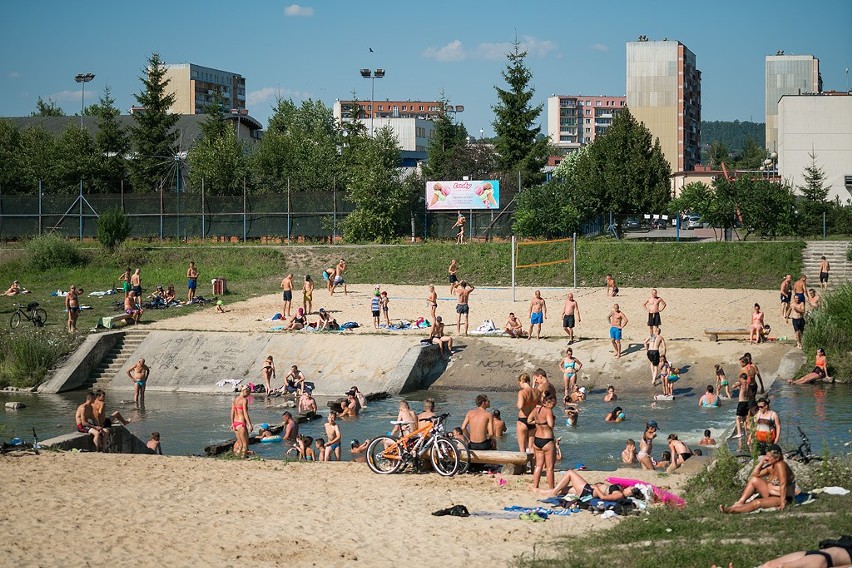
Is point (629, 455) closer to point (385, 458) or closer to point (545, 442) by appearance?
point (545, 442)

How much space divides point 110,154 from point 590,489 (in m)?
55.3

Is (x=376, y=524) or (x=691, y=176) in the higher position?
(x=691, y=176)

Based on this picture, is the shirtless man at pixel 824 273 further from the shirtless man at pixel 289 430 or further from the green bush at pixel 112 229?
the green bush at pixel 112 229

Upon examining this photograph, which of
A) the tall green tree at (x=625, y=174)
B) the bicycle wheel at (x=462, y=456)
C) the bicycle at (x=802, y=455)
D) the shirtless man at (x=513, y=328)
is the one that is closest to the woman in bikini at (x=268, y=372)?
the shirtless man at (x=513, y=328)

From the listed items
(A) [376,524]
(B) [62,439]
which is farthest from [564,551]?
(B) [62,439]

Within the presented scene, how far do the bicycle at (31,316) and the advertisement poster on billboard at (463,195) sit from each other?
735 inches

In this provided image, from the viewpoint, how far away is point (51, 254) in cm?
4291

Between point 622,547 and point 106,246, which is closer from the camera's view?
point 622,547

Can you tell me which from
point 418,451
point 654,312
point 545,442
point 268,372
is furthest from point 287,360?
point 545,442

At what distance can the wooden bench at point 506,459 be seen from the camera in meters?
14.8

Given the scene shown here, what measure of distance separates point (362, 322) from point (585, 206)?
15907 mm

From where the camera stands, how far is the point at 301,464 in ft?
52.9

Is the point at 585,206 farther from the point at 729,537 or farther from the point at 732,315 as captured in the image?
the point at 729,537

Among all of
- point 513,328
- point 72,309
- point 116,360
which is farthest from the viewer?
point 72,309
